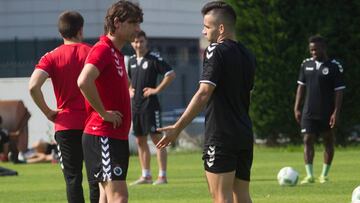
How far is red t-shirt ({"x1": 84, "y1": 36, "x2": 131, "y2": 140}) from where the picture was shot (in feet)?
32.2

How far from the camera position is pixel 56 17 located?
4697 cm

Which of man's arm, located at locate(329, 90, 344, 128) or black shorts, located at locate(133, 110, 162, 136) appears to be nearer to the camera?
man's arm, located at locate(329, 90, 344, 128)

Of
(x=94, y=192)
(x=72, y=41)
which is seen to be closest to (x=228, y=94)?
(x=94, y=192)

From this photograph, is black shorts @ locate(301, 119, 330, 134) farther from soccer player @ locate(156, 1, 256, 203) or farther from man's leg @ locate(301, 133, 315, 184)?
soccer player @ locate(156, 1, 256, 203)

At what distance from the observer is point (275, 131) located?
99.2ft

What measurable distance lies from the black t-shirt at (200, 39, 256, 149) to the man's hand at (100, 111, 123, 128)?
29.4 inches

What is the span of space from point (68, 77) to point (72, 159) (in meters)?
0.82

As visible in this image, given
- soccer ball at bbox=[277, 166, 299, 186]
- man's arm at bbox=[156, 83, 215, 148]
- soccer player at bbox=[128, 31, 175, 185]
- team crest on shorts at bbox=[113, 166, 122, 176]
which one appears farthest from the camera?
soccer player at bbox=[128, 31, 175, 185]

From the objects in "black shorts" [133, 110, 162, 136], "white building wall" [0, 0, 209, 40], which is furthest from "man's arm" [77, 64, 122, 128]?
"white building wall" [0, 0, 209, 40]

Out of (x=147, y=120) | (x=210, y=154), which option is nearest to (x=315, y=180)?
(x=147, y=120)

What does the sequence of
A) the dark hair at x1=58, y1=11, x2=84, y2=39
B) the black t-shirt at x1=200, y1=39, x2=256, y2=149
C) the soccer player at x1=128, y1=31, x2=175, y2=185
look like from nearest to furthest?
the black t-shirt at x1=200, y1=39, x2=256, y2=149 → the dark hair at x1=58, y1=11, x2=84, y2=39 → the soccer player at x1=128, y1=31, x2=175, y2=185

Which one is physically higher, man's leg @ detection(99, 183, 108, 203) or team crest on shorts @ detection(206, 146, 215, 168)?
team crest on shorts @ detection(206, 146, 215, 168)

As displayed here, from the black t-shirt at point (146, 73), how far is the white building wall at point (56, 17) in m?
26.9

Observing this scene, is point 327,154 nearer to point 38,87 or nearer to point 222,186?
point 38,87
